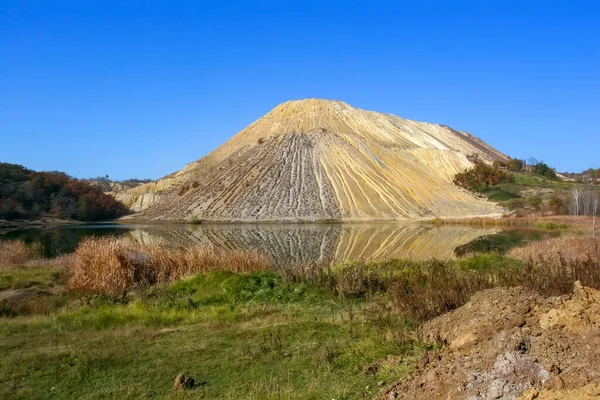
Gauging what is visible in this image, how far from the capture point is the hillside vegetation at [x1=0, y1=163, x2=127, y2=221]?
89.8m

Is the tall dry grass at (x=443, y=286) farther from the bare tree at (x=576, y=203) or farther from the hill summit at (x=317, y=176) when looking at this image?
the bare tree at (x=576, y=203)

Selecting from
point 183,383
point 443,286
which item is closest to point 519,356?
point 183,383

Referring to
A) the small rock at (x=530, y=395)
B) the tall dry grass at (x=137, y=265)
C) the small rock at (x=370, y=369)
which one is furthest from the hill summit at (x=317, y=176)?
the small rock at (x=530, y=395)

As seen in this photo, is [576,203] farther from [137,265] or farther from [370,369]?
[370,369]

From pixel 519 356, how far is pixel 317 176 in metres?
90.7

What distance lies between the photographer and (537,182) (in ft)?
341

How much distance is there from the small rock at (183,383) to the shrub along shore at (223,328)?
0.27 feet

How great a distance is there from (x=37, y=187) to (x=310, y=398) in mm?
103986

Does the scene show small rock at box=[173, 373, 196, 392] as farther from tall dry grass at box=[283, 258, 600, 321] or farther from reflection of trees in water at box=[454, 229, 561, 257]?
reflection of trees in water at box=[454, 229, 561, 257]

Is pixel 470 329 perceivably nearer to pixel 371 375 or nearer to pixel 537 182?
pixel 371 375

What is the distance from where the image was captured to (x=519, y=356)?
6.70 metres

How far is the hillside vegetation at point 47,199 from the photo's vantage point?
294ft

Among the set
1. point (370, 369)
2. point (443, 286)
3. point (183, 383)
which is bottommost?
point (183, 383)

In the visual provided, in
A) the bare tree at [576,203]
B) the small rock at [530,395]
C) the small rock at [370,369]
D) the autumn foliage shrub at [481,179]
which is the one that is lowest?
the small rock at [370,369]
